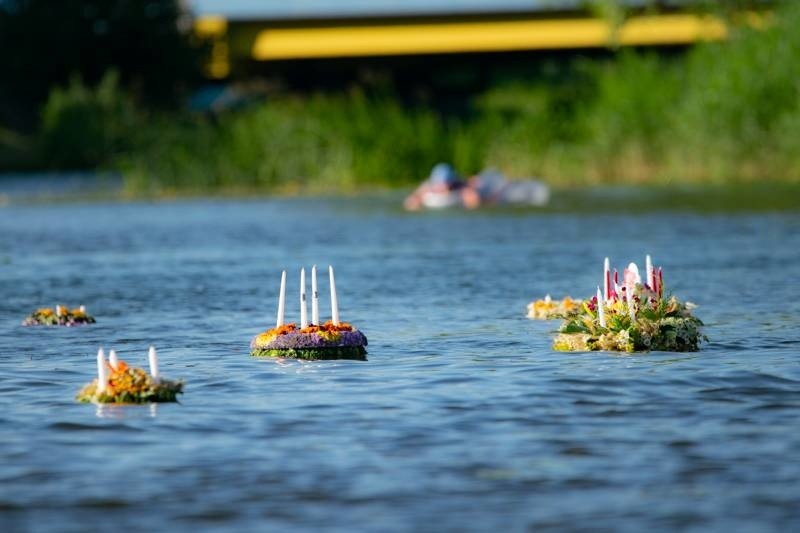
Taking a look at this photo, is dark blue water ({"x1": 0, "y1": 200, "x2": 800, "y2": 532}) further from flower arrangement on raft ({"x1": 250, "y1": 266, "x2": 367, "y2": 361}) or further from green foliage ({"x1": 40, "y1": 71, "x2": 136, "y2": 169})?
green foliage ({"x1": 40, "y1": 71, "x2": 136, "y2": 169})

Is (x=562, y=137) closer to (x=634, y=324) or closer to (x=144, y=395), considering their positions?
(x=634, y=324)

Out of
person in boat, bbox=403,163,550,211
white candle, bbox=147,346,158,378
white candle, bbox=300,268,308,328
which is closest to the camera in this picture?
white candle, bbox=147,346,158,378

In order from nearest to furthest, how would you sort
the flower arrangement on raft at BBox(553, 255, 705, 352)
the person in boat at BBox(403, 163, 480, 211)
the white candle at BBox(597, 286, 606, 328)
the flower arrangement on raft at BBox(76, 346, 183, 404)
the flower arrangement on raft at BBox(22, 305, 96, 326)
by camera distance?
the flower arrangement on raft at BBox(76, 346, 183, 404)
the white candle at BBox(597, 286, 606, 328)
the flower arrangement on raft at BBox(553, 255, 705, 352)
the flower arrangement on raft at BBox(22, 305, 96, 326)
the person in boat at BBox(403, 163, 480, 211)

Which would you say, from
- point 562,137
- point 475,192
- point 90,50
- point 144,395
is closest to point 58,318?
point 144,395

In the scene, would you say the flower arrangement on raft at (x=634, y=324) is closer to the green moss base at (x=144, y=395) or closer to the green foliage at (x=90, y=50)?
the green moss base at (x=144, y=395)

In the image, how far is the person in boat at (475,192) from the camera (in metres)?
53.0

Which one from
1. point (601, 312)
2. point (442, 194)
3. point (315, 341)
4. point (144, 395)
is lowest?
point (144, 395)

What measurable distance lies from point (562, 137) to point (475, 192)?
21.4 ft

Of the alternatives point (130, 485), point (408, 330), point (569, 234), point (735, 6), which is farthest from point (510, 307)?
point (735, 6)

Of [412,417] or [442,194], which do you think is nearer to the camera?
[412,417]

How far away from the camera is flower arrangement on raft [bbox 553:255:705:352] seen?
20.2 meters

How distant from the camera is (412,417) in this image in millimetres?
16328

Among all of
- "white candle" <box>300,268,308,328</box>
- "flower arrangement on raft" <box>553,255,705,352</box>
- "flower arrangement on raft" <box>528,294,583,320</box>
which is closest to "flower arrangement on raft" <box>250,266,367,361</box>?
"white candle" <box>300,268,308,328</box>

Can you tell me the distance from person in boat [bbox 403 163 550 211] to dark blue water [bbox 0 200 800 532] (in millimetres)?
20046
